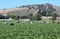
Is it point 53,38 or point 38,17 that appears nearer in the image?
point 53,38

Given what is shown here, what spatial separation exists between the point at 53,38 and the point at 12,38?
8.43 ft

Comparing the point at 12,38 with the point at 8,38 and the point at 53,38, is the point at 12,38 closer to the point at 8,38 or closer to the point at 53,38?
the point at 8,38

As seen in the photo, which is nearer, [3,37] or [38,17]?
[3,37]

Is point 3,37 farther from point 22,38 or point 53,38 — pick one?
point 53,38

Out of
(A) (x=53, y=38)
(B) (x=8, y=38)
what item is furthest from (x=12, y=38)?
(A) (x=53, y=38)

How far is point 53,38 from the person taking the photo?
15.2 metres

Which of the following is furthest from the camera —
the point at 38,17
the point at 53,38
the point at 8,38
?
the point at 38,17

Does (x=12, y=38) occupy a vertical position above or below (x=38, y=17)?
above

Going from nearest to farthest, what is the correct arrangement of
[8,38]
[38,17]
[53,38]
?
[8,38]
[53,38]
[38,17]

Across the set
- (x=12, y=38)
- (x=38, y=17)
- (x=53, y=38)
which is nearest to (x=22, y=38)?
(x=12, y=38)

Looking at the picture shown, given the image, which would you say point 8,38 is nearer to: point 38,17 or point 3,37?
point 3,37

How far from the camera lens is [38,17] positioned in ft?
235

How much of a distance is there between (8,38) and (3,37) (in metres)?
0.54

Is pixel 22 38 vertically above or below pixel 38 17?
above
